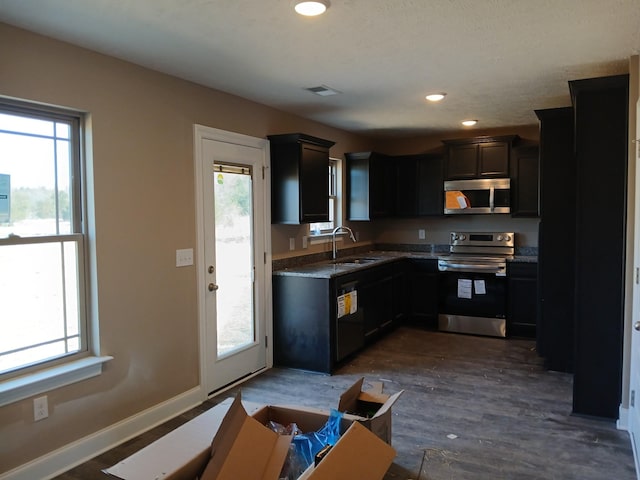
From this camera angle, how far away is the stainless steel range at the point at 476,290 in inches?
210

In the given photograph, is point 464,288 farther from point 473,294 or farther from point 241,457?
point 241,457

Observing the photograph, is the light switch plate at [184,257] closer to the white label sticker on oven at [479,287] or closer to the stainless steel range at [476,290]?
the stainless steel range at [476,290]

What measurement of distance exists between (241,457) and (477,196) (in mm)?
4711

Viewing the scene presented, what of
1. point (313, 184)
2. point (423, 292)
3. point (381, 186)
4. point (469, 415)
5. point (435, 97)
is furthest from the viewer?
point (381, 186)

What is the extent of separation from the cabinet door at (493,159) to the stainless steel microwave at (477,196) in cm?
8

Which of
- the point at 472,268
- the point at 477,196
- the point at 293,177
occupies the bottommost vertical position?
the point at 472,268

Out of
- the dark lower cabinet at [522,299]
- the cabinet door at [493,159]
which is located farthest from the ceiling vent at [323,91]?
the dark lower cabinet at [522,299]

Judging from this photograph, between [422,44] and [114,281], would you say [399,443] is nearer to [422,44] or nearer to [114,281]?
[114,281]

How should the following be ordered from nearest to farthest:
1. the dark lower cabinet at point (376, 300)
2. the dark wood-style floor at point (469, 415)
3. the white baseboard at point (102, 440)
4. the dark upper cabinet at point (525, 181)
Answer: the white baseboard at point (102, 440) → the dark wood-style floor at point (469, 415) → the dark lower cabinet at point (376, 300) → the dark upper cabinet at point (525, 181)

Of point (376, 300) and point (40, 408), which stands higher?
point (376, 300)

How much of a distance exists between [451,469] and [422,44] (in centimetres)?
242

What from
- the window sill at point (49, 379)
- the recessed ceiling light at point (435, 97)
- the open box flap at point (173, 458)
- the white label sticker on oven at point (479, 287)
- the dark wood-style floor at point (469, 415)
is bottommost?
the dark wood-style floor at point (469, 415)

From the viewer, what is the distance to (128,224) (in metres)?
3.04

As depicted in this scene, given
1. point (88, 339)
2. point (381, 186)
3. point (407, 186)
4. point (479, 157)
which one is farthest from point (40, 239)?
point (479, 157)
